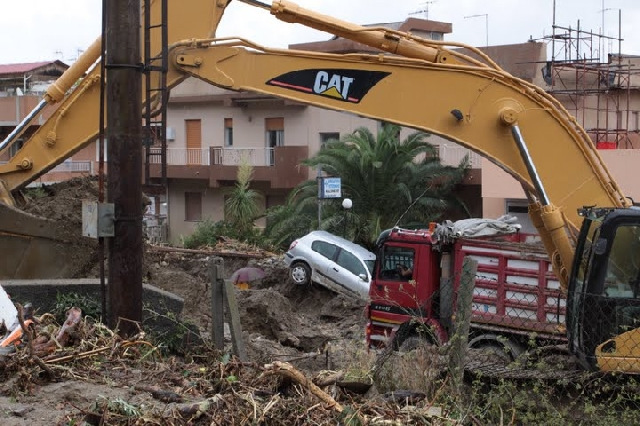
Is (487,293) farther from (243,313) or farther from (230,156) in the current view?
(230,156)

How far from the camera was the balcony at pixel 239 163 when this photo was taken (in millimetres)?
38031

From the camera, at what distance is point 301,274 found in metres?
23.8

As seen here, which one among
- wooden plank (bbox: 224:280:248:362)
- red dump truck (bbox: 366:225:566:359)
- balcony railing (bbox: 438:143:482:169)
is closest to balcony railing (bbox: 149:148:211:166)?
balcony railing (bbox: 438:143:482:169)

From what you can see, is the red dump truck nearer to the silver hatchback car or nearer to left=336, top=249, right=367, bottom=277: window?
the silver hatchback car

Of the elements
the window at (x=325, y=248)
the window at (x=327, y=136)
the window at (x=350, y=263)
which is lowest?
the window at (x=350, y=263)

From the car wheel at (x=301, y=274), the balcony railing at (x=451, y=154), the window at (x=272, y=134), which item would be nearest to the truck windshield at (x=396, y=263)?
the car wheel at (x=301, y=274)

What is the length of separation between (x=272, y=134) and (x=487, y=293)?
91.7ft

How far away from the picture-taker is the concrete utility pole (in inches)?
333

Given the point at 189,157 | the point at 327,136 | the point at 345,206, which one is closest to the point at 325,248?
the point at 345,206

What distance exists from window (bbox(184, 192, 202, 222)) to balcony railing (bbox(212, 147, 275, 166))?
9.34 feet

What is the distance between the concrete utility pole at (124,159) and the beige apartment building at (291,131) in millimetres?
20446

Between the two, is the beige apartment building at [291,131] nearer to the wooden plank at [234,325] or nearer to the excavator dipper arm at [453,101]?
the excavator dipper arm at [453,101]

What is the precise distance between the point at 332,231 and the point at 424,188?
3.29 m

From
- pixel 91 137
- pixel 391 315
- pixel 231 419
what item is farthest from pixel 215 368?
pixel 391 315
